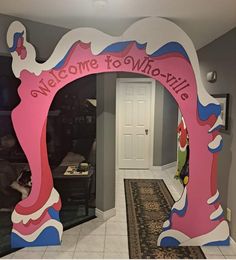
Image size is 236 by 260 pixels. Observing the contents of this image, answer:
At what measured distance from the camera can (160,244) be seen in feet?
8.86

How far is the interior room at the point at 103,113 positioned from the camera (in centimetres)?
244

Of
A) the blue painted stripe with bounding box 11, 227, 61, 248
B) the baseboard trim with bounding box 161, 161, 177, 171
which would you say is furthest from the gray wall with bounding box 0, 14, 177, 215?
the baseboard trim with bounding box 161, 161, 177, 171

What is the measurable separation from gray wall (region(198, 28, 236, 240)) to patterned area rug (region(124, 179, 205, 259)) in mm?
682

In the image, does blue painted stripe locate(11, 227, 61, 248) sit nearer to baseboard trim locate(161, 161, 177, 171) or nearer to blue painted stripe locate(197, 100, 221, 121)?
A: blue painted stripe locate(197, 100, 221, 121)

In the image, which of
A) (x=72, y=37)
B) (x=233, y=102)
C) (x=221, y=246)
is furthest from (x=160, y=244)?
(x=72, y=37)

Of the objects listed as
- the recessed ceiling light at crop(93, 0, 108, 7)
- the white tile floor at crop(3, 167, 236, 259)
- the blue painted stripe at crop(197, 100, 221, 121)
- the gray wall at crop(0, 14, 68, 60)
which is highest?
the recessed ceiling light at crop(93, 0, 108, 7)

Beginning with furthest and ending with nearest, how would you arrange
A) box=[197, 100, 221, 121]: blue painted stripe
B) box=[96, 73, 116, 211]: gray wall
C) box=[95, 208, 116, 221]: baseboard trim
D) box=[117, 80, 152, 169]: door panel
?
box=[117, 80, 152, 169]: door panel < box=[95, 208, 116, 221]: baseboard trim < box=[96, 73, 116, 211]: gray wall < box=[197, 100, 221, 121]: blue painted stripe

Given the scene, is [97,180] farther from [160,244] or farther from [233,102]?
[233,102]

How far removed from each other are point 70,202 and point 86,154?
0.68 metres

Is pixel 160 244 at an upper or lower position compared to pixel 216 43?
lower

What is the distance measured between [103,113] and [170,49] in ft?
3.67

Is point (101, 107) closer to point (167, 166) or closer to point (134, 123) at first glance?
point (134, 123)

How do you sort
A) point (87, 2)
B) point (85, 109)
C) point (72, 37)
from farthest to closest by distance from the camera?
1. point (85, 109)
2. point (72, 37)
3. point (87, 2)

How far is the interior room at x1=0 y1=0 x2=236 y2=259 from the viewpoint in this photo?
2443 millimetres
